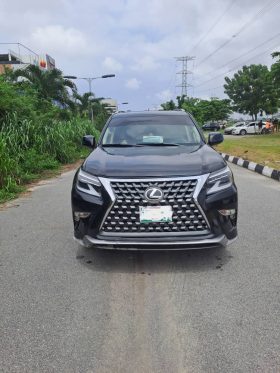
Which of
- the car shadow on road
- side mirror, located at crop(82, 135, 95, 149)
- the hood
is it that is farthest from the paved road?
side mirror, located at crop(82, 135, 95, 149)

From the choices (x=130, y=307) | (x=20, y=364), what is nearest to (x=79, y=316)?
(x=130, y=307)

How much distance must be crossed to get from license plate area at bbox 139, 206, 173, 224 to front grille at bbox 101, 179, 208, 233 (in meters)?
0.03

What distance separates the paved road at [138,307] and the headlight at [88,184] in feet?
2.74

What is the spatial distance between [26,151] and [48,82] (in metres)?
10.4

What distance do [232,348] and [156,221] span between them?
1.33 metres

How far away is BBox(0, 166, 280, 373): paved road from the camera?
2.56 meters

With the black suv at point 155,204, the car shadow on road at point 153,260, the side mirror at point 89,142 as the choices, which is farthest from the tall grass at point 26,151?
the black suv at point 155,204

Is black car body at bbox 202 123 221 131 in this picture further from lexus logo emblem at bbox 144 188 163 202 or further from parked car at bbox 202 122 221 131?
lexus logo emblem at bbox 144 188 163 202

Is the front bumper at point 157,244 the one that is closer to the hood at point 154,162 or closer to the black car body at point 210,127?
the hood at point 154,162

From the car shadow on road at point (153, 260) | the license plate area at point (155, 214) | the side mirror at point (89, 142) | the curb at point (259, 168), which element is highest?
the side mirror at point (89, 142)

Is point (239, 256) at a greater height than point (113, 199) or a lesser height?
lesser

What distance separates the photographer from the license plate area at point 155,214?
11.8ft

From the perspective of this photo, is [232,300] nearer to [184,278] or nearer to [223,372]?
[184,278]

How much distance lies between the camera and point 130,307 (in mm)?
3236
